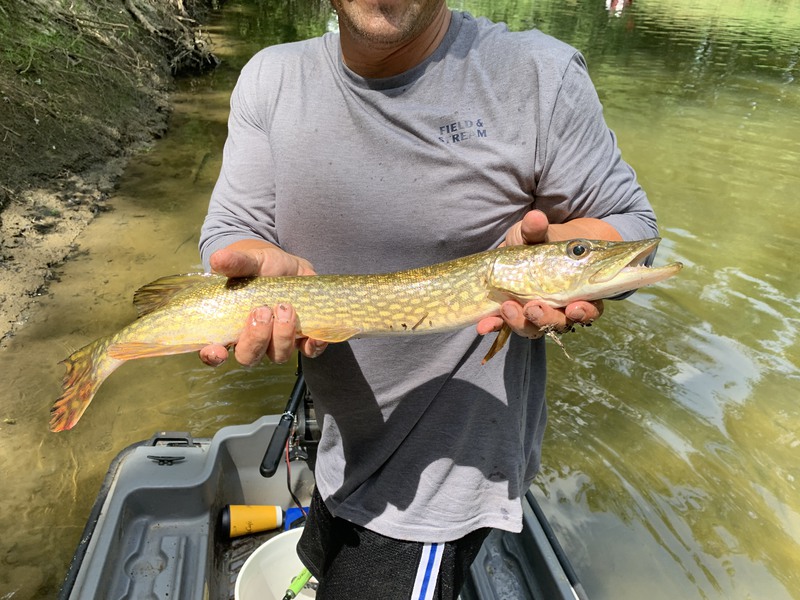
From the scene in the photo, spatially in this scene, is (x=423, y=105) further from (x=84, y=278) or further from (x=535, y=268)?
(x=84, y=278)

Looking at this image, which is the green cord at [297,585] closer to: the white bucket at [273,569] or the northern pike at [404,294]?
the white bucket at [273,569]

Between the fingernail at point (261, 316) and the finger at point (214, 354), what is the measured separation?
138 millimetres

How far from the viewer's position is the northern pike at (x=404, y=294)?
64.0 inches

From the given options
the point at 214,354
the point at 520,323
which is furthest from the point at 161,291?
the point at 520,323

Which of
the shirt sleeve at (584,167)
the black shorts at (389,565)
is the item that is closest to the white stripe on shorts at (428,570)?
the black shorts at (389,565)

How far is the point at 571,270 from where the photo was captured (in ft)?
5.44

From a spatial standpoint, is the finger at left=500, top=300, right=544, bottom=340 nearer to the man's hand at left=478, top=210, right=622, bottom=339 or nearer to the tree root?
the man's hand at left=478, top=210, right=622, bottom=339

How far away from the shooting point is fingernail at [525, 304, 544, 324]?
1.53 metres

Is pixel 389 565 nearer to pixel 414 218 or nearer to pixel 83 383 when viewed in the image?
pixel 414 218

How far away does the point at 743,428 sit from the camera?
14.4ft

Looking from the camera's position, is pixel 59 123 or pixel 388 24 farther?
pixel 59 123

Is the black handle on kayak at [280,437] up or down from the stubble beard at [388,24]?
down

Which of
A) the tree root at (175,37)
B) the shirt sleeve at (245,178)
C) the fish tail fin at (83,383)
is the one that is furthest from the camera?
the tree root at (175,37)

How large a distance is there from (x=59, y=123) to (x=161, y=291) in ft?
19.9
